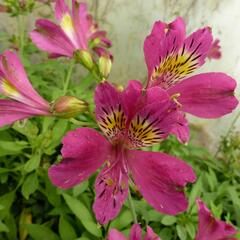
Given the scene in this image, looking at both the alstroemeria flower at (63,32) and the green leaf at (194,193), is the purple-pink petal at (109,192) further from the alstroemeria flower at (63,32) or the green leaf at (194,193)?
the green leaf at (194,193)

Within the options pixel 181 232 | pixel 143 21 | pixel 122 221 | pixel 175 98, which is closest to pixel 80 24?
pixel 175 98

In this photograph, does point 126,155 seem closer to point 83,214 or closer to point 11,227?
point 83,214

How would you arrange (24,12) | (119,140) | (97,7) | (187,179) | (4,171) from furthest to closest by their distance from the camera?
1. (97,7)
2. (24,12)
3. (4,171)
4. (119,140)
5. (187,179)

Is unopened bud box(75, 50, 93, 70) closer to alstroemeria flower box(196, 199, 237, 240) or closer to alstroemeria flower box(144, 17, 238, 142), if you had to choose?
alstroemeria flower box(144, 17, 238, 142)

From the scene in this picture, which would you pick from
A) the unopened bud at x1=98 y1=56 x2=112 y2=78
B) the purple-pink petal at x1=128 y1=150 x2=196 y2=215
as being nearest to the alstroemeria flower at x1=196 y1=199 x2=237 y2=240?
the purple-pink petal at x1=128 y1=150 x2=196 y2=215

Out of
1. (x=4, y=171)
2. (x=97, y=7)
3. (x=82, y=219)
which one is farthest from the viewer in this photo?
(x=97, y=7)

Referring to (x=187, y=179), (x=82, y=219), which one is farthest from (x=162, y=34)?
(x=82, y=219)

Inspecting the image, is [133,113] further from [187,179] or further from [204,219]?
[204,219]
